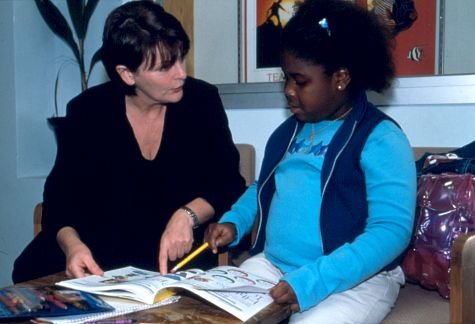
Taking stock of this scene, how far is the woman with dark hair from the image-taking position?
169 cm

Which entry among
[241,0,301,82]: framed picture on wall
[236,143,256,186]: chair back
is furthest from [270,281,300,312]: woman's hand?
[241,0,301,82]: framed picture on wall

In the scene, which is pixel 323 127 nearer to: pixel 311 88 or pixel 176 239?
pixel 311 88

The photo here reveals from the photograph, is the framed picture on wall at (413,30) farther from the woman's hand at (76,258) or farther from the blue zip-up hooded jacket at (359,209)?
the woman's hand at (76,258)

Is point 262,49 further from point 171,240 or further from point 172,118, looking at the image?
point 171,240

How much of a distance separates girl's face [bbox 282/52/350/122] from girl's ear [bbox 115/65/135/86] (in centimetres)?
49

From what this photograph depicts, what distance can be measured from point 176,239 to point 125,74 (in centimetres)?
52

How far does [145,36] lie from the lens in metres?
1.67

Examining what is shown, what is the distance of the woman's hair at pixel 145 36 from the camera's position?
5.48 feet

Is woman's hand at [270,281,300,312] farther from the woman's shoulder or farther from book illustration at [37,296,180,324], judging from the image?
the woman's shoulder

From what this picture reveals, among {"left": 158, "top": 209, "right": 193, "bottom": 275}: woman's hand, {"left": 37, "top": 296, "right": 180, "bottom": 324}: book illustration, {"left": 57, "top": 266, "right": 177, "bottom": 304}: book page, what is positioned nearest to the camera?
{"left": 37, "top": 296, "right": 180, "bottom": 324}: book illustration

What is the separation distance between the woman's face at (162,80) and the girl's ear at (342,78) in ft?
1.46

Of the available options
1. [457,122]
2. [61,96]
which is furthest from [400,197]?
[61,96]

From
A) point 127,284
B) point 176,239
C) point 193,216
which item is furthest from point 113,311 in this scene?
point 193,216

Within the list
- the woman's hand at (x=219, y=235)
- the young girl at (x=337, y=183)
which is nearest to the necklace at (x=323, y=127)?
the young girl at (x=337, y=183)
